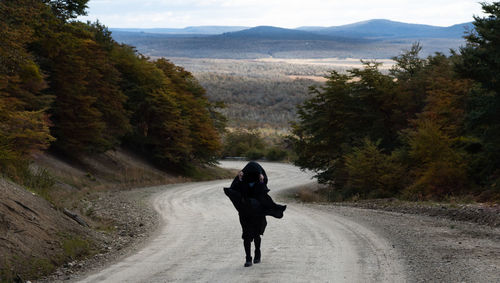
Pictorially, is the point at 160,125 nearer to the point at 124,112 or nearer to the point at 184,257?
the point at 124,112

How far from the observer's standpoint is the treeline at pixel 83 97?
76.0 feet

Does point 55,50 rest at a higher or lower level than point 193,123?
higher

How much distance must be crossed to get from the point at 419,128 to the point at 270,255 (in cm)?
1862

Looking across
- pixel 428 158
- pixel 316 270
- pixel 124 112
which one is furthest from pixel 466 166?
pixel 124 112

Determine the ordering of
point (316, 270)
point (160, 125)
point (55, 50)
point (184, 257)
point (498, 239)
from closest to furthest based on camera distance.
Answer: point (316, 270), point (184, 257), point (498, 239), point (55, 50), point (160, 125)

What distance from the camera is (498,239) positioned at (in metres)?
13.3

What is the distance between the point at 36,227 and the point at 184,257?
10.6ft

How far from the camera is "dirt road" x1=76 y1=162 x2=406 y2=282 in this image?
9.67m

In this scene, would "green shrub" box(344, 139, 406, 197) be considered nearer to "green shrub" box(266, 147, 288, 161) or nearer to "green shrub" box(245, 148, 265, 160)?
"green shrub" box(266, 147, 288, 161)

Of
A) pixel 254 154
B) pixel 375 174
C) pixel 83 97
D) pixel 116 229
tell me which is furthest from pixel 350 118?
pixel 254 154

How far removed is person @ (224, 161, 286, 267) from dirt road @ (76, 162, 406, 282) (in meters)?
0.66

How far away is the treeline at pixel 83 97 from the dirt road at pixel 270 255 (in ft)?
21.3

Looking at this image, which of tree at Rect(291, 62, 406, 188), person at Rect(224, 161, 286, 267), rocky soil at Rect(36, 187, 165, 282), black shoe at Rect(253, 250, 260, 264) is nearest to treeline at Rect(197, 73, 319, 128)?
tree at Rect(291, 62, 406, 188)

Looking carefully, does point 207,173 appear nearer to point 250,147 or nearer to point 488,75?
point 250,147
